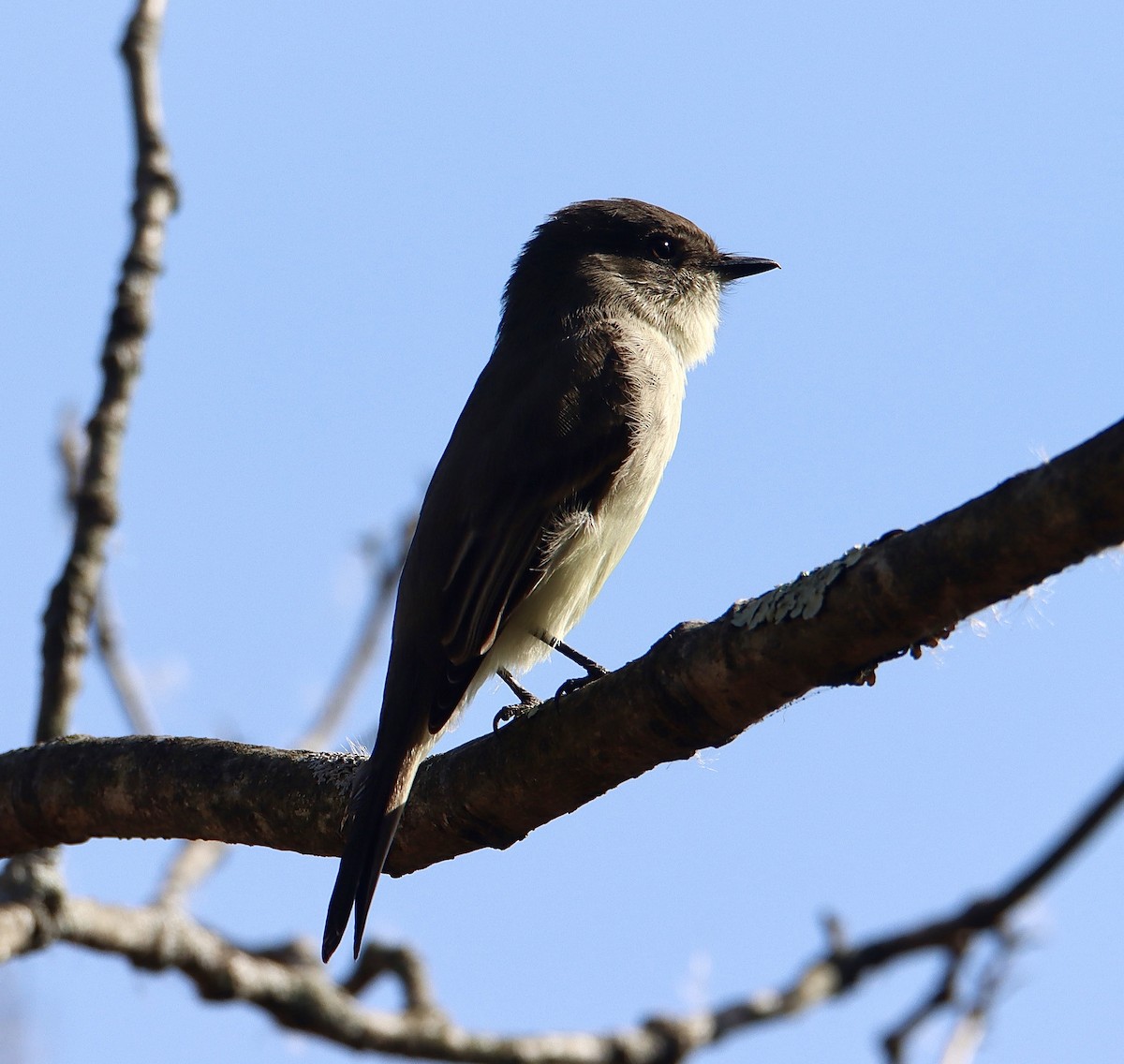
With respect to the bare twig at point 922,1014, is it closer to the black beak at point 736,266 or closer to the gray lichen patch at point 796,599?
the gray lichen patch at point 796,599

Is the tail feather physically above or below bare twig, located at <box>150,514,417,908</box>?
below

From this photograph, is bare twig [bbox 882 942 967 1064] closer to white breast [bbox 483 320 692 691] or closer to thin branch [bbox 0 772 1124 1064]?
thin branch [bbox 0 772 1124 1064]

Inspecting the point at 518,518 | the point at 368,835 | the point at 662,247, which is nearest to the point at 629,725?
the point at 368,835

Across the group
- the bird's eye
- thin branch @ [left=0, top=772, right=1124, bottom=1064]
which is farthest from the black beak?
thin branch @ [left=0, top=772, right=1124, bottom=1064]

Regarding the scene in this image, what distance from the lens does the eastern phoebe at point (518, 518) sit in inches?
197

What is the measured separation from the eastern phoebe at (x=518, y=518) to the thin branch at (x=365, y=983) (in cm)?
65

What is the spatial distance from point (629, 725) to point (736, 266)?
15.4ft

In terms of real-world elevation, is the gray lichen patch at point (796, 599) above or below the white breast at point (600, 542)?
below

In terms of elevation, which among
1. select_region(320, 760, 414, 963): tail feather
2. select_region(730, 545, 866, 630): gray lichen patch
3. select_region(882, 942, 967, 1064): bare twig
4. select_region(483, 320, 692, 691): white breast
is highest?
select_region(483, 320, 692, 691): white breast

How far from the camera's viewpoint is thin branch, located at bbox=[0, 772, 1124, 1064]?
4.55 metres

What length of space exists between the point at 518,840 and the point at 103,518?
2.07 m

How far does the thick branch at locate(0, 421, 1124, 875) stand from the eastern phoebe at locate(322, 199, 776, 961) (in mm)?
255

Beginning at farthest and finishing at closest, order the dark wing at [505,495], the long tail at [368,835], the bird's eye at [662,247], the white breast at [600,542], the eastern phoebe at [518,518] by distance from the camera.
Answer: the bird's eye at [662,247] → the white breast at [600,542] → the dark wing at [505,495] → the eastern phoebe at [518,518] → the long tail at [368,835]

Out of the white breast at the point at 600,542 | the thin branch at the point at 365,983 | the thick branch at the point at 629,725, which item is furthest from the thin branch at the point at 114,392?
the white breast at the point at 600,542
